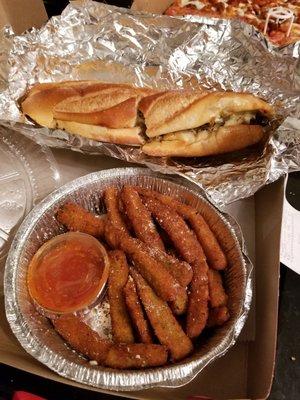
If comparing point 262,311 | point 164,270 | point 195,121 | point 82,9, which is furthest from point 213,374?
point 82,9

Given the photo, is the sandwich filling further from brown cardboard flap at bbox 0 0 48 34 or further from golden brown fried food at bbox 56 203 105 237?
brown cardboard flap at bbox 0 0 48 34

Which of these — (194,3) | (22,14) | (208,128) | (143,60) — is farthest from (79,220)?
(194,3)

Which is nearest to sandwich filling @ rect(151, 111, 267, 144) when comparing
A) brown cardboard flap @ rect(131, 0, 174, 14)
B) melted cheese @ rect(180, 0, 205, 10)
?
brown cardboard flap @ rect(131, 0, 174, 14)

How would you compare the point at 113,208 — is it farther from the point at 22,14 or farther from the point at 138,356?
the point at 22,14

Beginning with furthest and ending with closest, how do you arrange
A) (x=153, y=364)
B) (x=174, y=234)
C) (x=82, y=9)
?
(x=82, y=9) → (x=174, y=234) → (x=153, y=364)

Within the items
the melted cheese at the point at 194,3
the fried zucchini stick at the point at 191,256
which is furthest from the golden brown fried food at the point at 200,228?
the melted cheese at the point at 194,3

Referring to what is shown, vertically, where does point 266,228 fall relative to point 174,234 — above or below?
below

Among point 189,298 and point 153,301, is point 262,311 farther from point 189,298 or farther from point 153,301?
point 153,301
